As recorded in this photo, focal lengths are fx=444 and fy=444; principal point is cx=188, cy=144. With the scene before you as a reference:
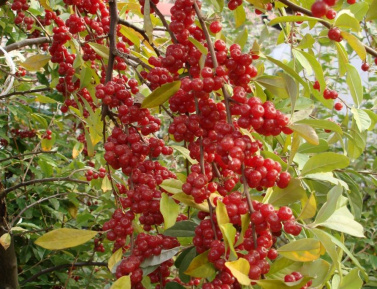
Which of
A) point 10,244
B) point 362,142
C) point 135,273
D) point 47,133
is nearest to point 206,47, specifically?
point 135,273

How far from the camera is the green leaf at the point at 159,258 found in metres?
0.68

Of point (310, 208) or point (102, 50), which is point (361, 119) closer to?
point (310, 208)

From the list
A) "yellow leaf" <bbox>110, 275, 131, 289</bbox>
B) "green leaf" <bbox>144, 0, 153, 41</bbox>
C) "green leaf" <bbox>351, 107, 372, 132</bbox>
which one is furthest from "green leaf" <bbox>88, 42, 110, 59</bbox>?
"green leaf" <bbox>351, 107, 372, 132</bbox>

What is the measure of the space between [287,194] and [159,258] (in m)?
0.22

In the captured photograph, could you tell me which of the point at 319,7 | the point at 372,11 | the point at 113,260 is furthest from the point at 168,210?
the point at 372,11

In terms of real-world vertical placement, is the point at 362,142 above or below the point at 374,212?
above

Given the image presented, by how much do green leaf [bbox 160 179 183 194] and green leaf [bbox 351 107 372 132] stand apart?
56 centimetres

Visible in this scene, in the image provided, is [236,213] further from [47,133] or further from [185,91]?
[47,133]

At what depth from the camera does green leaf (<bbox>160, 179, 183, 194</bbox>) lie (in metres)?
0.71

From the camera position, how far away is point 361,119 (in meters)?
1.09

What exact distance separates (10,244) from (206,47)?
3.02 feet

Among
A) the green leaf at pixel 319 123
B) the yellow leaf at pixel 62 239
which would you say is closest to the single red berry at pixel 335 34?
the green leaf at pixel 319 123

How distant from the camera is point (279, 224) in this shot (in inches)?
24.4

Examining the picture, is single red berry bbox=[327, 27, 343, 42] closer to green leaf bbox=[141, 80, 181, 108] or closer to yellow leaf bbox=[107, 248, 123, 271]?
green leaf bbox=[141, 80, 181, 108]
